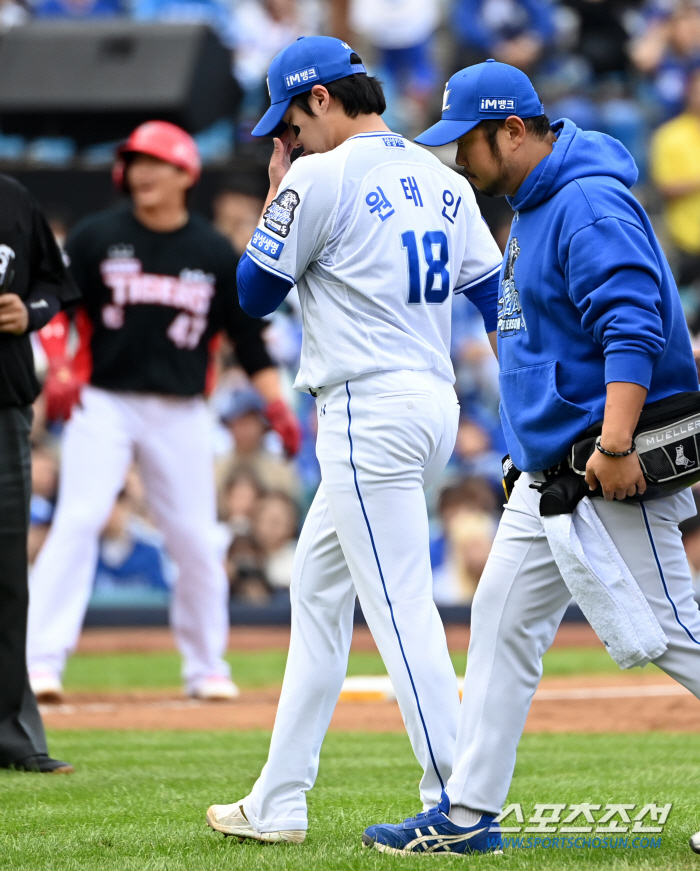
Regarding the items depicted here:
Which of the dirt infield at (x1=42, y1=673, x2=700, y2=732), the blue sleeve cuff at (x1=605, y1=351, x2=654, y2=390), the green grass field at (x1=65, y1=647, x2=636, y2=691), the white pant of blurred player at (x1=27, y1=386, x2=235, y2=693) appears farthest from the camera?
the green grass field at (x1=65, y1=647, x2=636, y2=691)

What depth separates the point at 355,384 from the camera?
3777 mm

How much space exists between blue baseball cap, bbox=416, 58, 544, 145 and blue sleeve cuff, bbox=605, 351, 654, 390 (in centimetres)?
72

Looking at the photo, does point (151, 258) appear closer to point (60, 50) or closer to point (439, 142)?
point (439, 142)

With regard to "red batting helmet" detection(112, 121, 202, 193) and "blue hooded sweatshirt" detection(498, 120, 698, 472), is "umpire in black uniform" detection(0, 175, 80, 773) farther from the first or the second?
"red batting helmet" detection(112, 121, 202, 193)

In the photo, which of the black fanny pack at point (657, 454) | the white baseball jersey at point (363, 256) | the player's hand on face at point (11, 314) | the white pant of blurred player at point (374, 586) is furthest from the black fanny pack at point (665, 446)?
the player's hand on face at point (11, 314)

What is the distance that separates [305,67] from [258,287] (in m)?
0.65

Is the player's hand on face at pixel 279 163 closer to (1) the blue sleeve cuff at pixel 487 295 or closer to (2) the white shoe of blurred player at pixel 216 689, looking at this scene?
(1) the blue sleeve cuff at pixel 487 295

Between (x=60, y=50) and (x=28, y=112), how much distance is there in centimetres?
67

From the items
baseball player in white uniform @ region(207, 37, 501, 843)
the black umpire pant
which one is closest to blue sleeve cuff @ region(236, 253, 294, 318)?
baseball player in white uniform @ region(207, 37, 501, 843)

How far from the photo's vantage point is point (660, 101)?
15.1 m

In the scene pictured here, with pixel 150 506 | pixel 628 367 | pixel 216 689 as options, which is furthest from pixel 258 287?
pixel 216 689

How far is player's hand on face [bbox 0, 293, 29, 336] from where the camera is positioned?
16.2 feet

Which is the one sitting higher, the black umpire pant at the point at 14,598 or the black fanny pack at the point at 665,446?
the black fanny pack at the point at 665,446

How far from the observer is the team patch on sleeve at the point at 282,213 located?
369cm
